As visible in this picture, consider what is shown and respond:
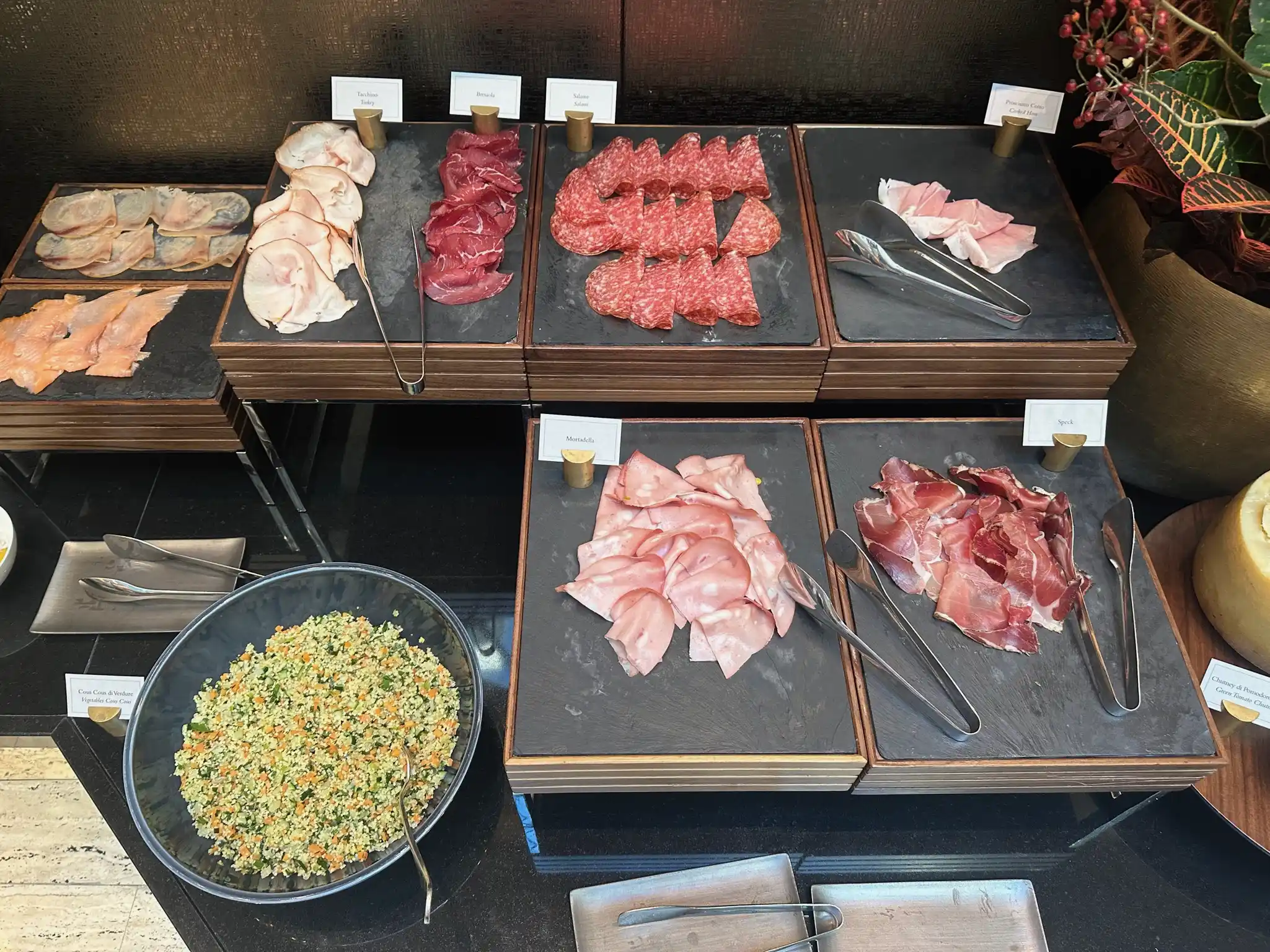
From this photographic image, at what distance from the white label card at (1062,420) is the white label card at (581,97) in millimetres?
873

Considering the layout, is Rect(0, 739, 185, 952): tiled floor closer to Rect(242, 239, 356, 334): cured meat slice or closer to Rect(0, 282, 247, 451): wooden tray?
Rect(0, 282, 247, 451): wooden tray

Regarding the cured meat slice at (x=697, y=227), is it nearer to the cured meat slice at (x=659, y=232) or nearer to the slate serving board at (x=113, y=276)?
the cured meat slice at (x=659, y=232)

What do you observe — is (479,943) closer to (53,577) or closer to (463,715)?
(463,715)

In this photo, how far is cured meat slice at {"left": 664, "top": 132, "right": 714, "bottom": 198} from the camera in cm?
151

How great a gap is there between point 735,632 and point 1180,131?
889 mm

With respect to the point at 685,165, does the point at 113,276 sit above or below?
below

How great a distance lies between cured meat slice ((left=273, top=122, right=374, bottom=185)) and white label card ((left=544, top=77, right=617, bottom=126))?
0.33m

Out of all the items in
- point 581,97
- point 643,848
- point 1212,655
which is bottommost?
point 643,848

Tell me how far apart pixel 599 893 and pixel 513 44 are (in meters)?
1.45

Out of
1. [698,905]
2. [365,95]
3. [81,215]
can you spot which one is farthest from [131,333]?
[698,905]

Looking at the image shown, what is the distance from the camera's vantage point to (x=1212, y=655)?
1.35 m

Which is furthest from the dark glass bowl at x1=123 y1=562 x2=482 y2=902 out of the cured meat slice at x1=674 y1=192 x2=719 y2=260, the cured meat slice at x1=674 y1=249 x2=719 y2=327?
the cured meat slice at x1=674 y1=192 x2=719 y2=260

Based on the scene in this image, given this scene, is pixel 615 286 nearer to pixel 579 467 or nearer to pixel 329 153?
pixel 579 467

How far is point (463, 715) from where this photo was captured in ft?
4.30
